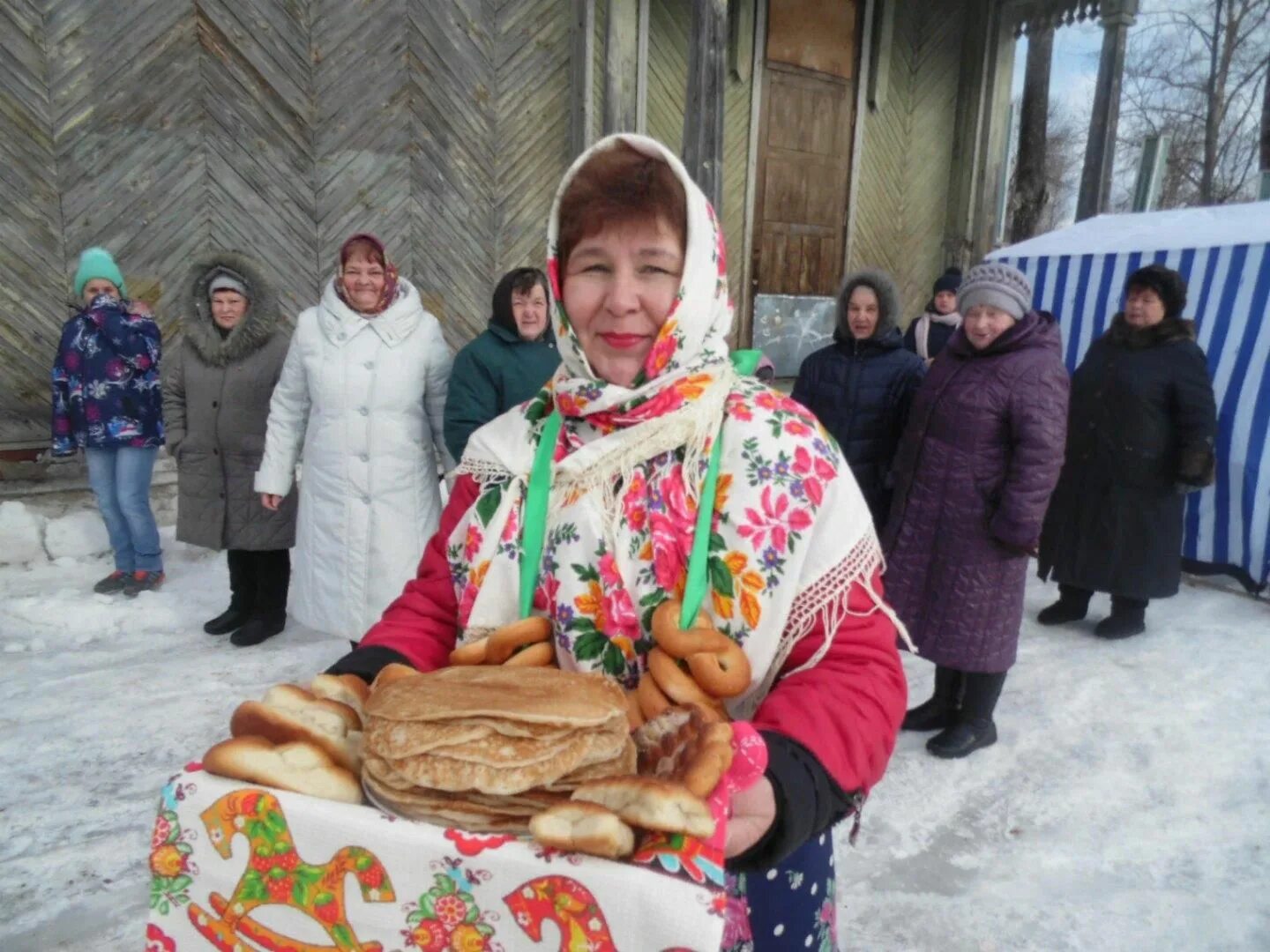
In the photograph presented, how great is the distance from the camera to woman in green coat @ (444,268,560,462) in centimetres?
376

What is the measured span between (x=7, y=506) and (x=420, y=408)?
10.9ft

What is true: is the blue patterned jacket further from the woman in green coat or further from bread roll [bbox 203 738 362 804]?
bread roll [bbox 203 738 362 804]

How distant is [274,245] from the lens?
246 inches

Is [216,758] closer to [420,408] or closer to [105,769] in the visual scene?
[105,769]

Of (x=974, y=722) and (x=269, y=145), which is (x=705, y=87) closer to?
(x=269, y=145)

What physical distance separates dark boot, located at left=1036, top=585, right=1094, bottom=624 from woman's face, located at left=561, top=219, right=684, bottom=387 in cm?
464

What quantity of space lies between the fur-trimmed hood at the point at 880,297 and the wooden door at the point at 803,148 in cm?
456

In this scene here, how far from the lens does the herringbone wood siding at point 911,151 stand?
8930 mm

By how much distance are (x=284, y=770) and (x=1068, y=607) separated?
513 centimetres

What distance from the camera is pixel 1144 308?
4434 mm

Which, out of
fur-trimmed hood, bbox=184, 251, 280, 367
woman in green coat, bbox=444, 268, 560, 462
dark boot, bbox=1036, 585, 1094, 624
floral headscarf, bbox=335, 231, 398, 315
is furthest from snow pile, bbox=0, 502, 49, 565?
dark boot, bbox=1036, 585, 1094, 624

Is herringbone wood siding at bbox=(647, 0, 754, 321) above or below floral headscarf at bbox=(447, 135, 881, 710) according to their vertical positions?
above

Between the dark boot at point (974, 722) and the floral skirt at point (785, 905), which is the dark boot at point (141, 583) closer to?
the dark boot at point (974, 722)

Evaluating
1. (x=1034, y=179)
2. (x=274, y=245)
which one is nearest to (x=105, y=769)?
(x=274, y=245)
